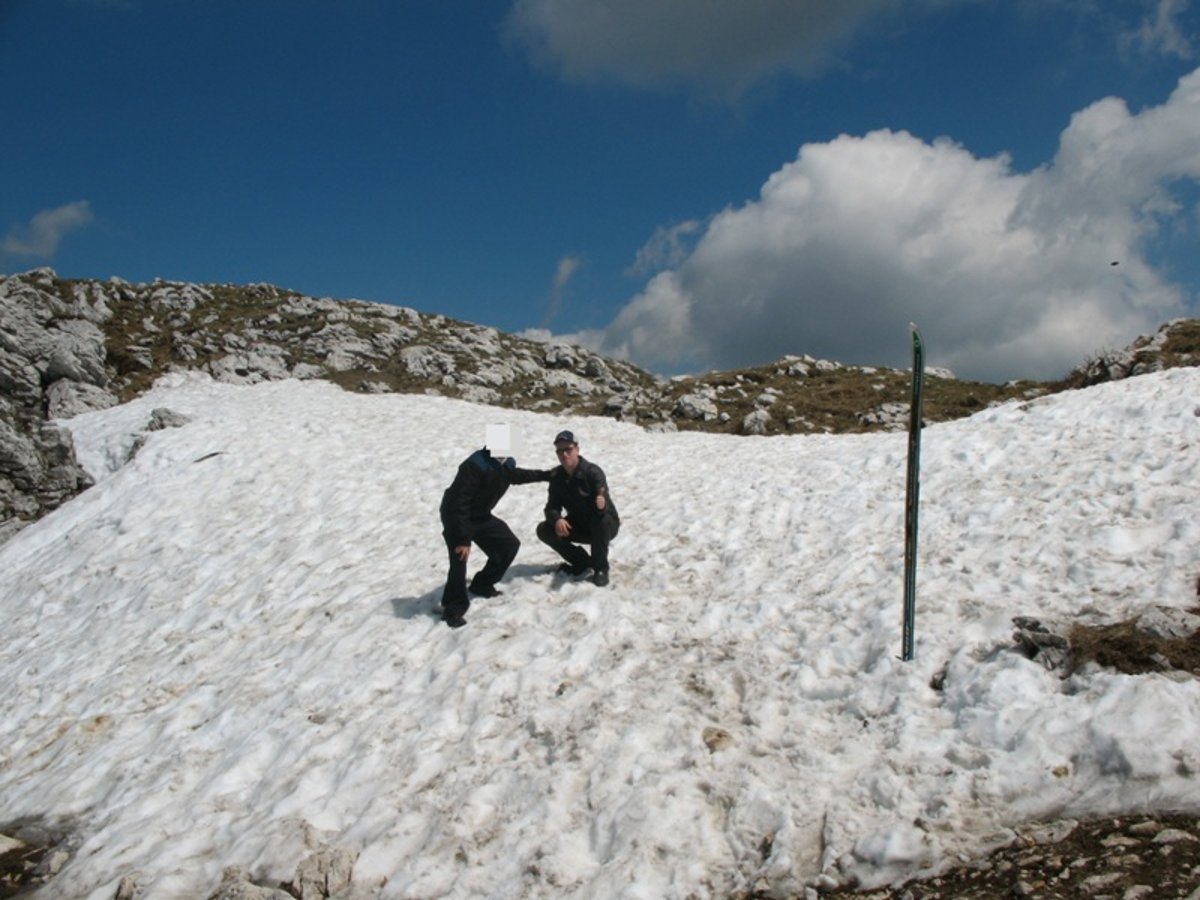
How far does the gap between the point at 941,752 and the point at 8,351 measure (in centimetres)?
3892

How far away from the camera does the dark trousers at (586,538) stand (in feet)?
40.7

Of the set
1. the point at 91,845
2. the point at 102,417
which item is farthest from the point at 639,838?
the point at 102,417

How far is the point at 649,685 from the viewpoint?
30.8 ft

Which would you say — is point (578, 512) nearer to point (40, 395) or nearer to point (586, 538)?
point (586, 538)

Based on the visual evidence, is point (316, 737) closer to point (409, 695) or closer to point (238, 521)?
point (409, 695)

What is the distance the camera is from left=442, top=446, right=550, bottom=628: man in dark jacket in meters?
11.9

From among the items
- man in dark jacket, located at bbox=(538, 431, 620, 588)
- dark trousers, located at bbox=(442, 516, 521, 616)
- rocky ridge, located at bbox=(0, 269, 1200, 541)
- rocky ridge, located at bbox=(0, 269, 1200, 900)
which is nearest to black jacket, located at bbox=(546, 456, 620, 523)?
man in dark jacket, located at bbox=(538, 431, 620, 588)

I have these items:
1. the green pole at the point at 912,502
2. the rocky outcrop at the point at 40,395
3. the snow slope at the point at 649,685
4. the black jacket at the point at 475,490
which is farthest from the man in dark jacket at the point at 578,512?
the rocky outcrop at the point at 40,395

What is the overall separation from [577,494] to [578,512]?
328 millimetres

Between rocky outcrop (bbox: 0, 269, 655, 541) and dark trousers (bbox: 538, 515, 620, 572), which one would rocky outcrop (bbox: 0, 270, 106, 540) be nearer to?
rocky outcrop (bbox: 0, 269, 655, 541)

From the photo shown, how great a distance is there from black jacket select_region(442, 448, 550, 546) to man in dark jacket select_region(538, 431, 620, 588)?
1.46ft

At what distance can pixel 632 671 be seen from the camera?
385 inches

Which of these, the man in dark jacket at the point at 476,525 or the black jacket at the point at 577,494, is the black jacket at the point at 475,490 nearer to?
the man in dark jacket at the point at 476,525

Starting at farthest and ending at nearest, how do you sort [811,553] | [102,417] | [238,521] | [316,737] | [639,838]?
[102,417] → [238,521] → [811,553] → [316,737] → [639,838]
